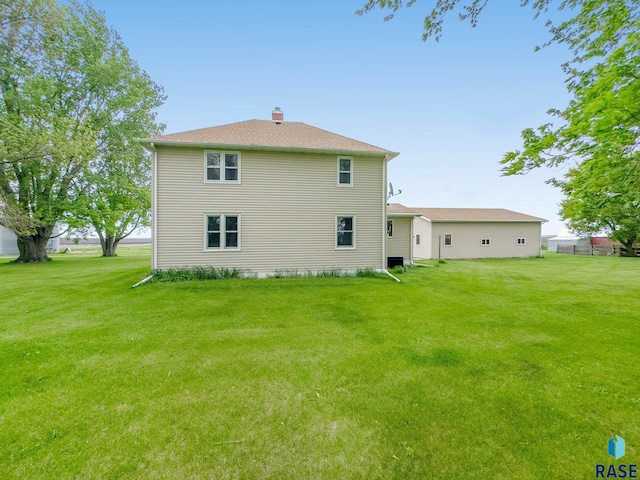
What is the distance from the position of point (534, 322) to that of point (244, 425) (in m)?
6.07

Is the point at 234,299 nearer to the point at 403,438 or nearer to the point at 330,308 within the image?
the point at 330,308

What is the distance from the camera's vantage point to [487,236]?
22094mm

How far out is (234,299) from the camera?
7.71m

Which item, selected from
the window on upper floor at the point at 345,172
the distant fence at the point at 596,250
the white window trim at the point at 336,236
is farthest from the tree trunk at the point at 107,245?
the distant fence at the point at 596,250

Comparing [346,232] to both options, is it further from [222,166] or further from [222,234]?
[222,166]

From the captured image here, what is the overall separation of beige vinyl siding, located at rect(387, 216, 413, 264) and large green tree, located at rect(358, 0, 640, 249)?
428 inches

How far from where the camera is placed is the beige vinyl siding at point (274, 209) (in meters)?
10.0

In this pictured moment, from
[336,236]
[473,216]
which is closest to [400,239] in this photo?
[336,236]

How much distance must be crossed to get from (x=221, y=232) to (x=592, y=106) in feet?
32.8

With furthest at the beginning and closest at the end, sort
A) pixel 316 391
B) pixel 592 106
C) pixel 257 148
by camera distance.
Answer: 1. pixel 257 148
2. pixel 316 391
3. pixel 592 106

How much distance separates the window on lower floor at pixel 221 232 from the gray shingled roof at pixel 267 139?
265 centimetres

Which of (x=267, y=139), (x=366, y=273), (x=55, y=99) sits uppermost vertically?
(x=55, y=99)

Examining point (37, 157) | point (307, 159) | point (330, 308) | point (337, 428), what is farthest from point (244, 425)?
point (37, 157)

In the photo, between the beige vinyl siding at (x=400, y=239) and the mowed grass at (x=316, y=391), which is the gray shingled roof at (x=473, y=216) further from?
the mowed grass at (x=316, y=391)
